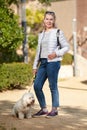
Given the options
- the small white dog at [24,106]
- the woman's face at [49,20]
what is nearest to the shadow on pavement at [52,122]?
the small white dog at [24,106]

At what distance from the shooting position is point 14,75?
45.5 ft

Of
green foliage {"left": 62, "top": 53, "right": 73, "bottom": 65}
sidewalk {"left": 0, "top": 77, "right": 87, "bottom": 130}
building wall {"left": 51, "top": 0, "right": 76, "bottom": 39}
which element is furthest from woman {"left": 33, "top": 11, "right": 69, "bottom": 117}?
building wall {"left": 51, "top": 0, "right": 76, "bottom": 39}

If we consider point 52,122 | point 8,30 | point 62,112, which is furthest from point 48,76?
point 8,30

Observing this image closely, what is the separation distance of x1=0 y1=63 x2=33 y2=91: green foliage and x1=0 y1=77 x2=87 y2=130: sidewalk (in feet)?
0.80

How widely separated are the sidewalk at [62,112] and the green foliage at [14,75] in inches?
9.6

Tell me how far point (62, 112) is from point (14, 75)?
3.97 meters

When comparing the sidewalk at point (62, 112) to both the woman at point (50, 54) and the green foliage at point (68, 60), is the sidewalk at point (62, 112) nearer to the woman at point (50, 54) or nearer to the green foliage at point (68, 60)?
the woman at point (50, 54)

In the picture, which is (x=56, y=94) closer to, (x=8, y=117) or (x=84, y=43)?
(x=8, y=117)

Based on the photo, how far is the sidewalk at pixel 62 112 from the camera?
841 centimetres

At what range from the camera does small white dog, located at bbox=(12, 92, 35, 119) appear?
8.90m

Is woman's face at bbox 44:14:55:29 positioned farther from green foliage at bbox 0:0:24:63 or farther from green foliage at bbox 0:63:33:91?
green foliage at bbox 0:63:33:91

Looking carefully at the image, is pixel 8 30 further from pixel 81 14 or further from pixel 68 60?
pixel 81 14

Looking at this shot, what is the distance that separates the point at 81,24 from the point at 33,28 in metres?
7.10

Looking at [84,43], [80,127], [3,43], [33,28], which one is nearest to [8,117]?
[80,127]
